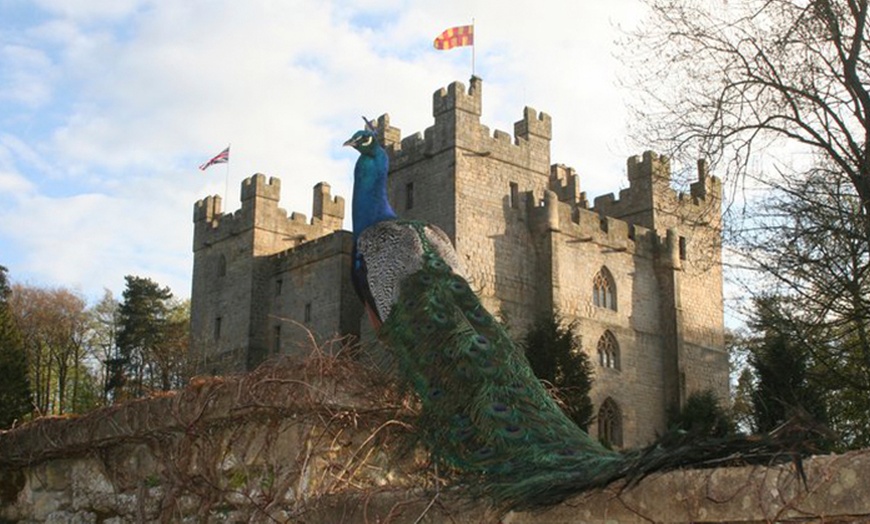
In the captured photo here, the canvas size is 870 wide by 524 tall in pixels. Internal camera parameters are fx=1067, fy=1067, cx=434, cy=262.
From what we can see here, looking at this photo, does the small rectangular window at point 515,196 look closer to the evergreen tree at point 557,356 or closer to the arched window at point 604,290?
the arched window at point 604,290

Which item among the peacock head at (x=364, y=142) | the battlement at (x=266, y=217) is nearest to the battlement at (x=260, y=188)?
the battlement at (x=266, y=217)

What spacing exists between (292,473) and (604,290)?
3310cm

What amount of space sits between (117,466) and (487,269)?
2843cm

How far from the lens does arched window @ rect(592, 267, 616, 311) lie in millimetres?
36562

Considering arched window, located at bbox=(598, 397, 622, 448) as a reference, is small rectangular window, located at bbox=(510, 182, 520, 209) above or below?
above

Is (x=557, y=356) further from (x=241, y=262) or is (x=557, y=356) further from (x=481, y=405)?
(x=481, y=405)

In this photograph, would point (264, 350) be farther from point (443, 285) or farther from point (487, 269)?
point (443, 285)

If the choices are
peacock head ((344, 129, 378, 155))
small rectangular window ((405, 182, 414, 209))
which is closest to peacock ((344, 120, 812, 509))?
peacock head ((344, 129, 378, 155))

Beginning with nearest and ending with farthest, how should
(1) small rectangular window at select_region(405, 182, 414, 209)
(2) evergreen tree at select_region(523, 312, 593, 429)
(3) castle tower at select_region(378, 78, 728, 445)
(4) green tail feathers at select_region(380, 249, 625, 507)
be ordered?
(4) green tail feathers at select_region(380, 249, 625, 507) < (2) evergreen tree at select_region(523, 312, 593, 429) < (3) castle tower at select_region(378, 78, 728, 445) < (1) small rectangular window at select_region(405, 182, 414, 209)

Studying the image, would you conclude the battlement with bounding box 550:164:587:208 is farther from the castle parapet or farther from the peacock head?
the peacock head

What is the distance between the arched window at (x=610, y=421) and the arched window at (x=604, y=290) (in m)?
3.32

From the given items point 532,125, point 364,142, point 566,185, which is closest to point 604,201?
point 566,185

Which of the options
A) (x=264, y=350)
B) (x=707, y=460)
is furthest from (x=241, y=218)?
(x=707, y=460)

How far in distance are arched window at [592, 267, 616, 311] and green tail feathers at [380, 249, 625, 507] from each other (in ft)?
101
